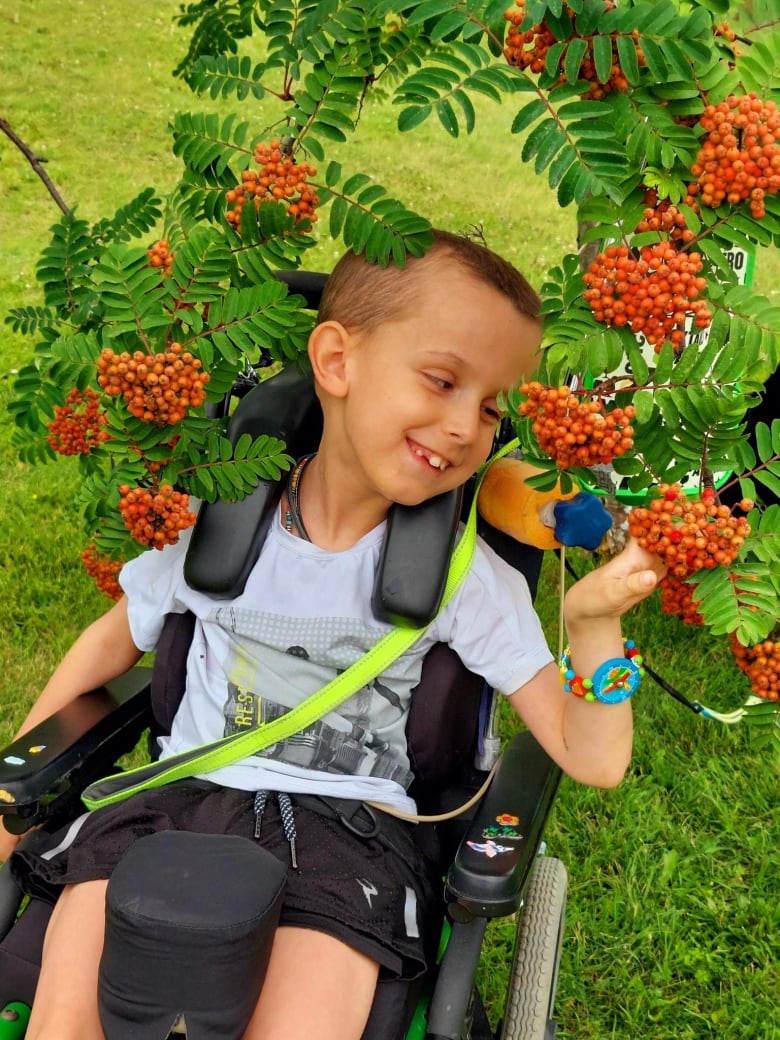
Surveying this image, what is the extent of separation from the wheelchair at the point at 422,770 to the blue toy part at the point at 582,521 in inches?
8.6

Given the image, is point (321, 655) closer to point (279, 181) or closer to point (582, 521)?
point (582, 521)

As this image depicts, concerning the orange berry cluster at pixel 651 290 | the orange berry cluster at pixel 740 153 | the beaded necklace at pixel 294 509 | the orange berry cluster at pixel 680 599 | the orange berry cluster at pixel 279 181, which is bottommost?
the beaded necklace at pixel 294 509

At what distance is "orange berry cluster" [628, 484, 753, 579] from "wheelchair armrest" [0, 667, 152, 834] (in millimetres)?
1214

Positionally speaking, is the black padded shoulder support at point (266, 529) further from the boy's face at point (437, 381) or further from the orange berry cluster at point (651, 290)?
the orange berry cluster at point (651, 290)

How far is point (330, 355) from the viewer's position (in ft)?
6.54

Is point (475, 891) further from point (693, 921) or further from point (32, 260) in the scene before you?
point (32, 260)

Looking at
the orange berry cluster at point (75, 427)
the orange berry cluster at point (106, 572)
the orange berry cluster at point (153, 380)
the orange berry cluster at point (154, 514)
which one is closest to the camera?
the orange berry cluster at point (153, 380)

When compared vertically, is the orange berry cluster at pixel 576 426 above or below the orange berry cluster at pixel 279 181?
below

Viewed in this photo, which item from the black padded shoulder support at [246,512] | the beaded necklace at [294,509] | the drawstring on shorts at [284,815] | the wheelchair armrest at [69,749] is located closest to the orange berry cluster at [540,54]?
the black padded shoulder support at [246,512]

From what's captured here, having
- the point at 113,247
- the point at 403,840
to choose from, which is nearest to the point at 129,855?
the point at 403,840

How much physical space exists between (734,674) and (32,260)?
4896 mm

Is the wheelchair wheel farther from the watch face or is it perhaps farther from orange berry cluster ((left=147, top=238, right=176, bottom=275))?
orange berry cluster ((left=147, top=238, right=176, bottom=275))

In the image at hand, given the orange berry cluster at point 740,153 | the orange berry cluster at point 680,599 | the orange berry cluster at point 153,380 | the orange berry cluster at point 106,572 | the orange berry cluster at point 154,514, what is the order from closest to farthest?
the orange berry cluster at point 740,153
the orange berry cluster at point 680,599
the orange berry cluster at point 153,380
the orange berry cluster at point 154,514
the orange berry cluster at point 106,572

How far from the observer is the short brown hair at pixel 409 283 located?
1872 mm
